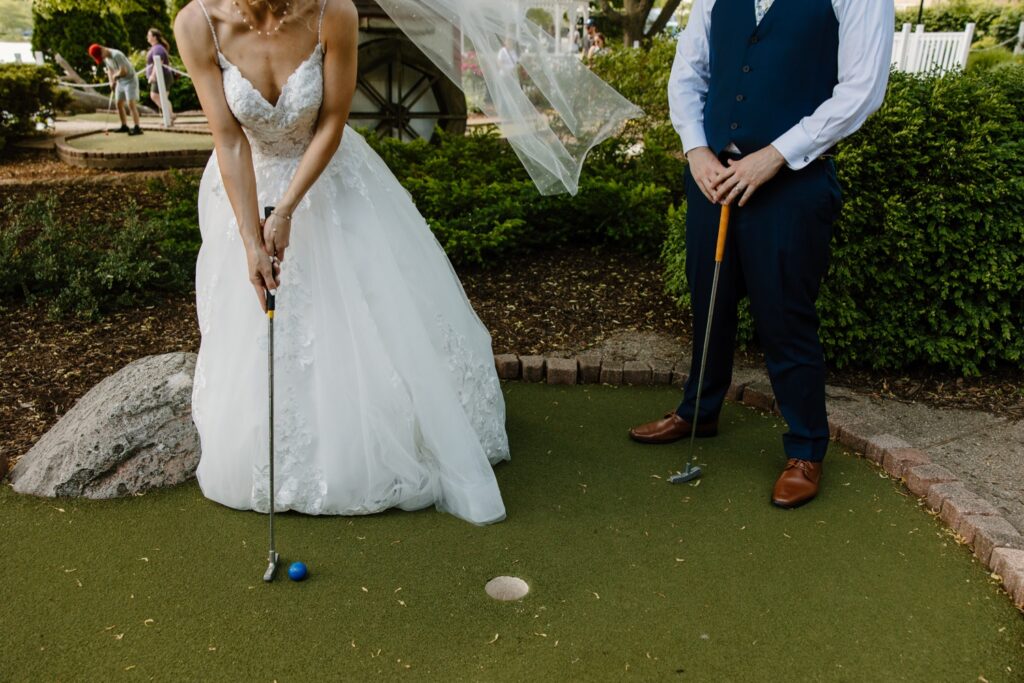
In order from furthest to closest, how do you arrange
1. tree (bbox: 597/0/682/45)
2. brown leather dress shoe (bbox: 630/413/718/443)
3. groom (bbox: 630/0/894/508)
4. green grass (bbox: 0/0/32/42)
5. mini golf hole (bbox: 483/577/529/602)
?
green grass (bbox: 0/0/32/42) < tree (bbox: 597/0/682/45) < brown leather dress shoe (bbox: 630/413/718/443) < groom (bbox: 630/0/894/508) < mini golf hole (bbox: 483/577/529/602)

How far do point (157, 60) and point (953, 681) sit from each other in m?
14.0

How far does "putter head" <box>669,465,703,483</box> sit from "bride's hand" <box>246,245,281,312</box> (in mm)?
1631

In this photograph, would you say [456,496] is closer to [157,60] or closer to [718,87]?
[718,87]

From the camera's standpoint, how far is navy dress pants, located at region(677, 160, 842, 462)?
2764 millimetres

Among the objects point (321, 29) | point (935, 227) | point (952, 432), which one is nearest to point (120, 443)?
point (321, 29)

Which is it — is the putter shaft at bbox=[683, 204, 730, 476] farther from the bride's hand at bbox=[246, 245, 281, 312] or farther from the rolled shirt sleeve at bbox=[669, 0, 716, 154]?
the bride's hand at bbox=[246, 245, 281, 312]

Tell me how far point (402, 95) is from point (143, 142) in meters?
5.58

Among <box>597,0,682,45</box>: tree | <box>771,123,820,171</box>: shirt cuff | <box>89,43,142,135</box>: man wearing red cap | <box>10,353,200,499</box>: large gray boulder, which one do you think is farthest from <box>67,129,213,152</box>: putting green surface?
<box>771,123,820,171</box>: shirt cuff

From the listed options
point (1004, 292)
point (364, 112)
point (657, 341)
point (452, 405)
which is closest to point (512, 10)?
point (452, 405)

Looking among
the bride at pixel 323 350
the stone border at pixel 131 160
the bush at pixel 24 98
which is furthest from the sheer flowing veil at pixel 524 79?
the bush at pixel 24 98

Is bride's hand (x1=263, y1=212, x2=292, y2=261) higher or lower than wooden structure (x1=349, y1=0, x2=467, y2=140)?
lower

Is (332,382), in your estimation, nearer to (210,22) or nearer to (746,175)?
(210,22)

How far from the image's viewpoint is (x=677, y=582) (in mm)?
2500

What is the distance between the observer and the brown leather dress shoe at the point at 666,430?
3379mm
